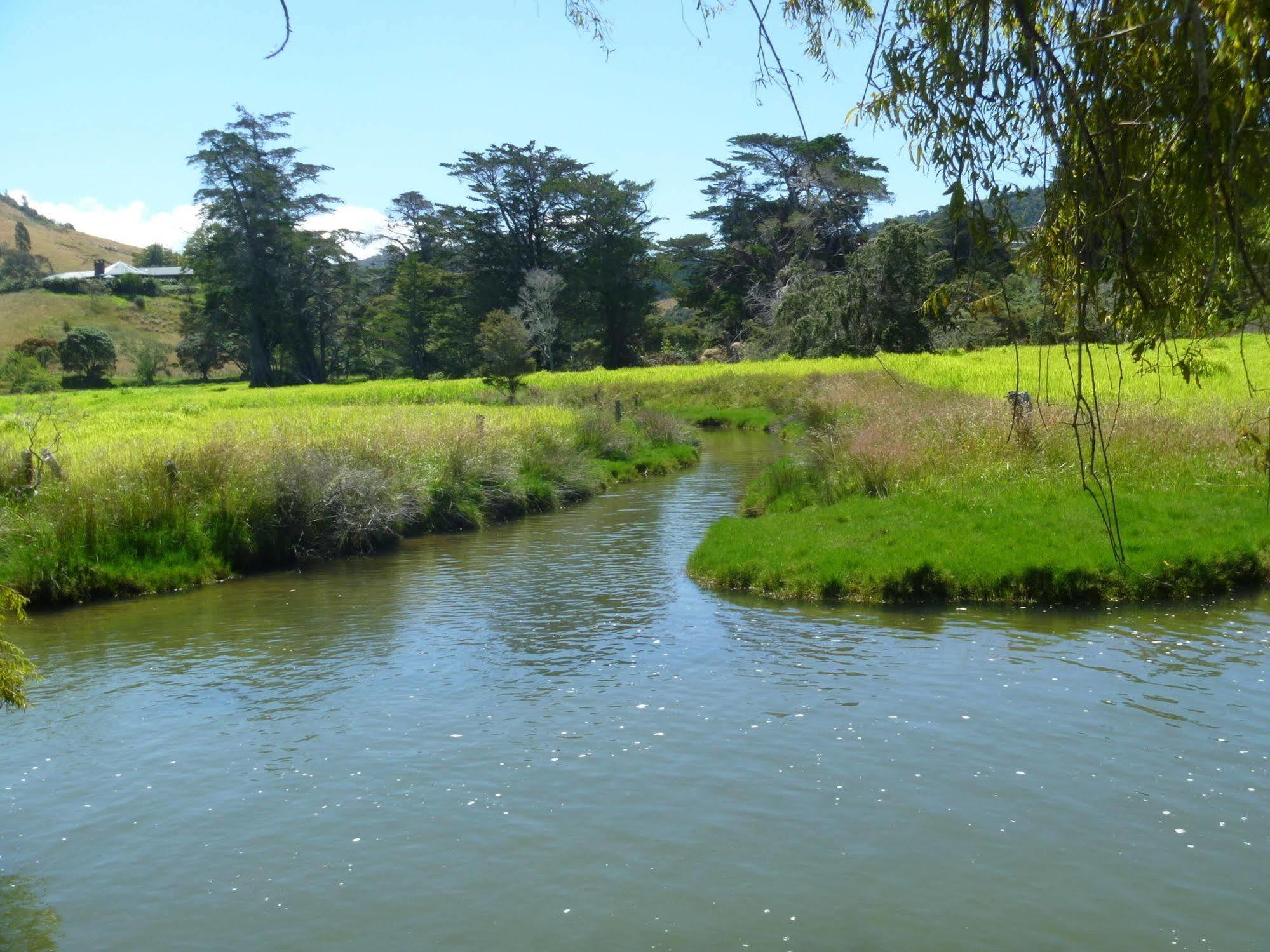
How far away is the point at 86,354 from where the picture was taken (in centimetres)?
7619

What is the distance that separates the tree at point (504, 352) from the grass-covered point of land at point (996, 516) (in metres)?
18.4

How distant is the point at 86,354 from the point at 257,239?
1717cm

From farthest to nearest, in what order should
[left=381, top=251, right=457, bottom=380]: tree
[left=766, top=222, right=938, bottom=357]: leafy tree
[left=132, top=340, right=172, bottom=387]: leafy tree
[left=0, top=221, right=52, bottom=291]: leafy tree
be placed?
1. [left=0, top=221, right=52, bottom=291]: leafy tree
2. [left=381, top=251, right=457, bottom=380]: tree
3. [left=132, top=340, right=172, bottom=387]: leafy tree
4. [left=766, top=222, right=938, bottom=357]: leafy tree

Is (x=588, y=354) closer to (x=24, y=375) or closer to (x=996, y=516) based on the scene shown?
(x=24, y=375)

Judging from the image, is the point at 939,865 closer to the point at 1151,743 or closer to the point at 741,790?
the point at 741,790

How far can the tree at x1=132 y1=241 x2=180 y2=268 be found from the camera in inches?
5551

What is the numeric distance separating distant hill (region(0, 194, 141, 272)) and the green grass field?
440 feet

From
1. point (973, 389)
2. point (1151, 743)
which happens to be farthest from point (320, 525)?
point (973, 389)

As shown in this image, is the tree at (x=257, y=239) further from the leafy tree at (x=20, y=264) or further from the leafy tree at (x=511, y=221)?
the leafy tree at (x=20, y=264)

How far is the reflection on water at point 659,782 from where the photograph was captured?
20.6ft

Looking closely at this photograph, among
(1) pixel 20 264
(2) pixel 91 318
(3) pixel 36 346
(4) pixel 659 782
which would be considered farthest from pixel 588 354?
(1) pixel 20 264

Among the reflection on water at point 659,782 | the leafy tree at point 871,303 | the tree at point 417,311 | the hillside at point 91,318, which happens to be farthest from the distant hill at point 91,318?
the reflection on water at point 659,782

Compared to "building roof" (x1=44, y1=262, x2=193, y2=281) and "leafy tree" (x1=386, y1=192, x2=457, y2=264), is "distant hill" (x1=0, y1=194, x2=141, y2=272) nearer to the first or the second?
"building roof" (x1=44, y1=262, x2=193, y2=281)

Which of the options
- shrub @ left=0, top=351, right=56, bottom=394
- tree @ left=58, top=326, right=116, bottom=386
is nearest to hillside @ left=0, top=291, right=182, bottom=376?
tree @ left=58, top=326, right=116, bottom=386
